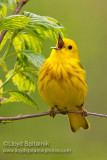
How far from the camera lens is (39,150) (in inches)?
107

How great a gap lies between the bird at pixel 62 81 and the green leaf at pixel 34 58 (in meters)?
0.60

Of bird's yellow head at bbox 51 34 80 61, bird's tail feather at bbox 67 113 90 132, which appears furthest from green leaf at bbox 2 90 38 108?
bird's tail feather at bbox 67 113 90 132

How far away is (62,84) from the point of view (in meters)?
3.03

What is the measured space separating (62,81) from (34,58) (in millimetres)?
714

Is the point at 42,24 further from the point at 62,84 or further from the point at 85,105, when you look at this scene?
the point at 85,105

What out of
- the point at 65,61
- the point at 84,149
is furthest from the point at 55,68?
the point at 84,149

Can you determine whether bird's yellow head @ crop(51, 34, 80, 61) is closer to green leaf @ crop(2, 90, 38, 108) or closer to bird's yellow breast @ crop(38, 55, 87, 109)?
bird's yellow breast @ crop(38, 55, 87, 109)

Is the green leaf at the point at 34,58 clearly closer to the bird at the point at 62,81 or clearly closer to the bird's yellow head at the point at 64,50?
the bird at the point at 62,81

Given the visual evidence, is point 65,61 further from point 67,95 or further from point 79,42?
point 79,42

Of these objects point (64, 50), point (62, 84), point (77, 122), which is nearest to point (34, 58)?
point (62, 84)

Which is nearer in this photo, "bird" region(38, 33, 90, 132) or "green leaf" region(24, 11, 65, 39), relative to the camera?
"green leaf" region(24, 11, 65, 39)

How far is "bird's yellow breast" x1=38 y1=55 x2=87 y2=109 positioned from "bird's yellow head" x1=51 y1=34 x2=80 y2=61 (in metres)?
0.11

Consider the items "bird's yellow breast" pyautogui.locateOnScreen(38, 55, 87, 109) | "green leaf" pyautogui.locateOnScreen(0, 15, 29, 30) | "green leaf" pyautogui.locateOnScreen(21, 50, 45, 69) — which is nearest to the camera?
"green leaf" pyautogui.locateOnScreen(0, 15, 29, 30)

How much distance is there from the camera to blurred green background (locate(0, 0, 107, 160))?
170 inches
